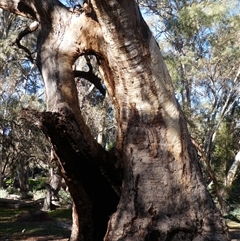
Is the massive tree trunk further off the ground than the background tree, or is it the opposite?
the background tree

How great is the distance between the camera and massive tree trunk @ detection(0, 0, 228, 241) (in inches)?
177

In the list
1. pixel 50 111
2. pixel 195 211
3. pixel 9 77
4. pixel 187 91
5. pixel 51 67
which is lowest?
pixel 195 211

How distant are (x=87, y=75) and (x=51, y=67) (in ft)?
3.49

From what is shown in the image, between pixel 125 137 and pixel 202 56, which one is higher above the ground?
pixel 202 56

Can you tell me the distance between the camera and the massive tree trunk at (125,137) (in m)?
4.50

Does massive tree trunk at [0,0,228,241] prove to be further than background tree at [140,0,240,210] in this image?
No

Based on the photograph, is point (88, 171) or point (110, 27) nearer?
point (110, 27)

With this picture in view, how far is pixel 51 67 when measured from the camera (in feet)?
17.1

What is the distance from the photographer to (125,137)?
195 inches

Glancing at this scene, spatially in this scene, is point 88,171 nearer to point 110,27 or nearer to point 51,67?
point 51,67

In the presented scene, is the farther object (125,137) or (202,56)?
(202,56)

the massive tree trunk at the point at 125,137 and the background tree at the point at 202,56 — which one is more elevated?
the background tree at the point at 202,56

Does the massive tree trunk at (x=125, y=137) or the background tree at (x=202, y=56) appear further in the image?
the background tree at (x=202, y=56)

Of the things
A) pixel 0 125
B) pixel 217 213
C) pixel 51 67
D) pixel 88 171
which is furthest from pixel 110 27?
pixel 0 125
